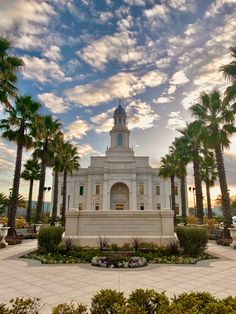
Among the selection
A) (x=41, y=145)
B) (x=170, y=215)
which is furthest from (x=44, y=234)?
(x=41, y=145)

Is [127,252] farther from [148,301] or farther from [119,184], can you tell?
[119,184]

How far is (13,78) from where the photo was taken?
56.8 ft

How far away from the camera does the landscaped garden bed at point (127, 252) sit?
35.3 ft

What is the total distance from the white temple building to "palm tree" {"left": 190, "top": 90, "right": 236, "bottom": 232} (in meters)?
33.2

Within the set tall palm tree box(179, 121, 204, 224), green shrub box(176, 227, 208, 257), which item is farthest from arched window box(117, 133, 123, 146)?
green shrub box(176, 227, 208, 257)

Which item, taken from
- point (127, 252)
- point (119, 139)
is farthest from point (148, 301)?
point (119, 139)

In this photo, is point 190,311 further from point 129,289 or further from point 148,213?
point 148,213

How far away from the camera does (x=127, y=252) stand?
1200cm

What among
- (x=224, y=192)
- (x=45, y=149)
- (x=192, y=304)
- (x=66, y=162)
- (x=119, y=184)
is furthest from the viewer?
(x=119, y=184)

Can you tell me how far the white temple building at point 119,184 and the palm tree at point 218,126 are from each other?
33.2m

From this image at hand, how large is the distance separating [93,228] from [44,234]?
11.4 feet

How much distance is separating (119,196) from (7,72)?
1699 inches

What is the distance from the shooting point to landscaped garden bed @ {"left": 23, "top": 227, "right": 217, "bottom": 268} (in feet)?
35.3

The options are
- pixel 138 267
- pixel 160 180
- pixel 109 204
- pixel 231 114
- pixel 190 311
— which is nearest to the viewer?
pixel 190 311
